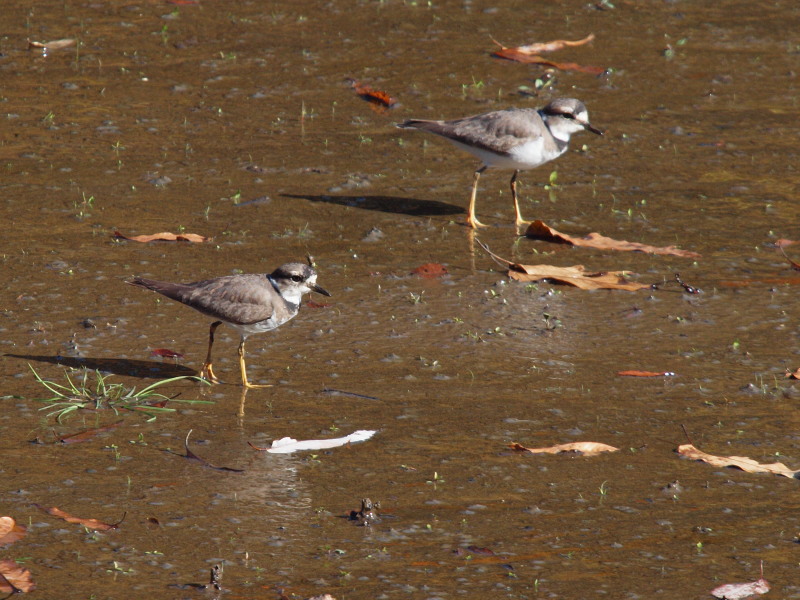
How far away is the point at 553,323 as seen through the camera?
24.4 ft

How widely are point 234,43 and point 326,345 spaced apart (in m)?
6.25

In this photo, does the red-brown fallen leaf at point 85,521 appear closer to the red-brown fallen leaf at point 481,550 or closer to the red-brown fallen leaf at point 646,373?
the red-brown fallen leaf at point 481,550

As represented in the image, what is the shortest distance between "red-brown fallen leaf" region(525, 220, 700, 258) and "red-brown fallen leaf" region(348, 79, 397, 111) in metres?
2.92

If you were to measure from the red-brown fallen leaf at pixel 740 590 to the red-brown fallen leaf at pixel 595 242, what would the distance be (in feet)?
14.3

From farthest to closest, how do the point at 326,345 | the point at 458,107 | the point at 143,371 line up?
the point at 458,107 → the point at 326,345 → the point at 143,371

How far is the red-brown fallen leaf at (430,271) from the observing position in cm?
816

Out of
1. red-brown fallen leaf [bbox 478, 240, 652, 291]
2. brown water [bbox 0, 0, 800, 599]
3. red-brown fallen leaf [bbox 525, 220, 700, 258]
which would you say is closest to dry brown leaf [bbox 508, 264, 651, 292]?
red-brown fallen leaf [bbox 478, 240, 652, 291]

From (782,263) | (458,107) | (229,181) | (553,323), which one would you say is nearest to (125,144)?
(229,181)

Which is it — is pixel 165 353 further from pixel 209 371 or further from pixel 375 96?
pixel 375 96

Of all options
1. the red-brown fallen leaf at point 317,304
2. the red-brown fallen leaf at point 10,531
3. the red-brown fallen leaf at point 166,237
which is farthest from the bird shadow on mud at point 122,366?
the red-brown fallen leaf at point 166,237

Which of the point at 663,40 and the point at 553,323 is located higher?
the point at 663,40

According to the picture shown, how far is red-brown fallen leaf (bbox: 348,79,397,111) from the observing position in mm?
11172

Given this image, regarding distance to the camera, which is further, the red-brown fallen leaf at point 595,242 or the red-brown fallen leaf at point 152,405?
the red-brown fallen leaf at point 595,242

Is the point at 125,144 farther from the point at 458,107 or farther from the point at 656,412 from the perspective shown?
the point at 656,412
